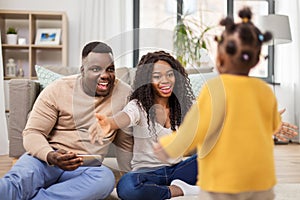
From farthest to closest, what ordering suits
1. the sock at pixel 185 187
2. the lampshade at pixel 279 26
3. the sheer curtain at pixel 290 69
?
the sheer curtain at pixel 290 69 → the lampshade at pixel 279 26 → the sock at pixel 185 187

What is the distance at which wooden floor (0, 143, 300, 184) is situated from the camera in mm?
2583

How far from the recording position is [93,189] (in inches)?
68.6

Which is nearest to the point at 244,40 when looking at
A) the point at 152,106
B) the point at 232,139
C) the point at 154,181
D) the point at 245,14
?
the point at 245,14

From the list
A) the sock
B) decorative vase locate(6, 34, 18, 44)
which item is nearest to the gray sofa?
the sock

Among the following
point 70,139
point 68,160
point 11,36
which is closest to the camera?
point 68,160

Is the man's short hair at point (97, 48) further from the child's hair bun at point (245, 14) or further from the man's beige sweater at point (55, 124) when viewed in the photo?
the child's hair bun at point (245, 14)

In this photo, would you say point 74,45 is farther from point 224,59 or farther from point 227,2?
point 224,59

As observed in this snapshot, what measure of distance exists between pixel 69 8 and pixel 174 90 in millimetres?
3488

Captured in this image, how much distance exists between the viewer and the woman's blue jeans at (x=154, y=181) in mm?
1767

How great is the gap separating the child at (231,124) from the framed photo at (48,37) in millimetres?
3691

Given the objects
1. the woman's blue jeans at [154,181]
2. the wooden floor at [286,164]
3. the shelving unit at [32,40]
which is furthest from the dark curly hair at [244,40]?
the shelving unit at [32,40]

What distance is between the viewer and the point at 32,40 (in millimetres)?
4336

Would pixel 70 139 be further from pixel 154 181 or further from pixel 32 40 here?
pixel 32 40

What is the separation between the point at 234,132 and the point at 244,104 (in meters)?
0.05
